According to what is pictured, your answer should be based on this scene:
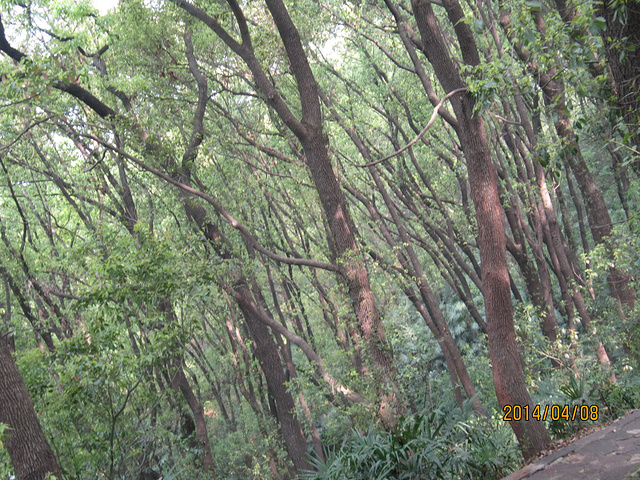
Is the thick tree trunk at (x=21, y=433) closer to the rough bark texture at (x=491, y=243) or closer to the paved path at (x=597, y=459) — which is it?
the paved path at (x=597, y=459)

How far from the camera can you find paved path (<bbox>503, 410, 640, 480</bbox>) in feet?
15.6

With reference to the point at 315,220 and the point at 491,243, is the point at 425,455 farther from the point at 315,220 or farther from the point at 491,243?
the point at 315,220

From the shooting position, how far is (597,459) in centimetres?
516

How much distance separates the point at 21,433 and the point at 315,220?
876cm

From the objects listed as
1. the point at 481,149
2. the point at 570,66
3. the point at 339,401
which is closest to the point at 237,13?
the point at 481,149

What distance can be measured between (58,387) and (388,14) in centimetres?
1116

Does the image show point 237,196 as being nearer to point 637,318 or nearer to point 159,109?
point 159,109

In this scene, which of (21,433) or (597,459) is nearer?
(597,459)

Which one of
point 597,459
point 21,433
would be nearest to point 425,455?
point 597,459

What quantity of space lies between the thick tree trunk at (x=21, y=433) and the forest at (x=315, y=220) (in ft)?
0.07

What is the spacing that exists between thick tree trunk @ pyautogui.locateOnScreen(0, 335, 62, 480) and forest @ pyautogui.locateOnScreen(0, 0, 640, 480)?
0.07ft
